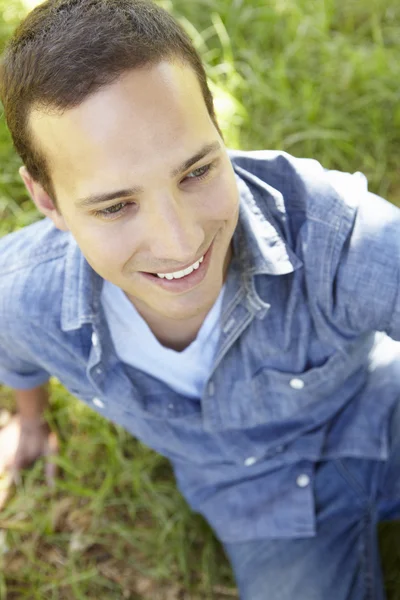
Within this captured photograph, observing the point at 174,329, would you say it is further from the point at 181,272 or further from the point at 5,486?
the point at 5,486

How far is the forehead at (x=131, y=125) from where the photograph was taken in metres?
1.36

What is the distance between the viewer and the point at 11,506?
8.37 feet

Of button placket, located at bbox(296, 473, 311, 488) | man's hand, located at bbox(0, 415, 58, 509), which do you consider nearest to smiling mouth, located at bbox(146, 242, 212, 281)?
button placket, located at bbox(296, 473, 311, 488)

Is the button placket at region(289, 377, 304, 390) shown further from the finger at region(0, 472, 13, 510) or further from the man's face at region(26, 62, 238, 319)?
the finger at region(0, 472, 13, 510)

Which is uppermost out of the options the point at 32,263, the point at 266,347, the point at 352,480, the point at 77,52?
the point at 77,52

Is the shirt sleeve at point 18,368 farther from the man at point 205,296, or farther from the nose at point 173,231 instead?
the nose at point 173,231

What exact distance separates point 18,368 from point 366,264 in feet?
3.59

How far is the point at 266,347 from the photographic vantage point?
1.81 metres

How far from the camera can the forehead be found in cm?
136

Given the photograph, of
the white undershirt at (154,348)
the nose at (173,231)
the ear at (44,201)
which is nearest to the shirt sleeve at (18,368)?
the white undershirt at (154,348)

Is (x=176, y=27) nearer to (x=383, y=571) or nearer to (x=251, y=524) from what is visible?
(x=251, y=524)

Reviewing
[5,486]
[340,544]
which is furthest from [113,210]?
[5,486]

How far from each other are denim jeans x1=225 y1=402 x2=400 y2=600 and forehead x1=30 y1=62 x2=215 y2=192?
3.50ft

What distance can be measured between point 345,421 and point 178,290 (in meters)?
0.72
